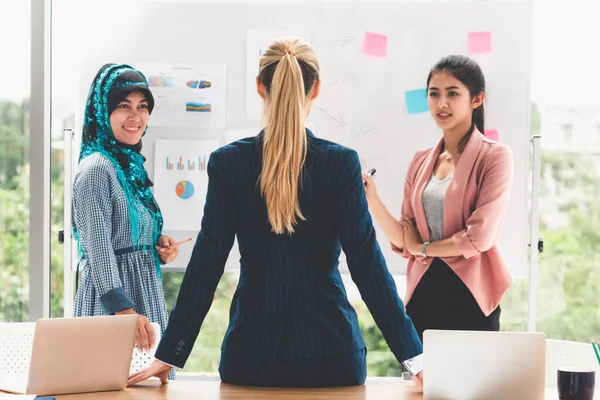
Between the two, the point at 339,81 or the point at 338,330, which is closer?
the point at 338,330

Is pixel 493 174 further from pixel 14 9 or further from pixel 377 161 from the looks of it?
pixel 14 9

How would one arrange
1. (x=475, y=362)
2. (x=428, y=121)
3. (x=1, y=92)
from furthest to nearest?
(x=1, y=92), (x=428, y=121), (x=475, y=362)

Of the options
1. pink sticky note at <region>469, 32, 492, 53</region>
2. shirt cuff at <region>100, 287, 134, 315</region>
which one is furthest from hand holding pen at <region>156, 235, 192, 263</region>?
pink sticky note at <region>469, 32, 492, 53</region>

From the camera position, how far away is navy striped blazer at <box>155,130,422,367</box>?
1844 mm

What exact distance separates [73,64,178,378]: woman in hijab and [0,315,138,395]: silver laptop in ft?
2.56

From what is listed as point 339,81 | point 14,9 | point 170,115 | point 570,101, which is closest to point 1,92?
point 14,9

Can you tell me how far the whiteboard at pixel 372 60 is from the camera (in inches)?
126

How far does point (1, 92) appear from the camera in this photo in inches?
138

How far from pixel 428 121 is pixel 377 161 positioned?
28 centimetres

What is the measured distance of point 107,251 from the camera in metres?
2.65

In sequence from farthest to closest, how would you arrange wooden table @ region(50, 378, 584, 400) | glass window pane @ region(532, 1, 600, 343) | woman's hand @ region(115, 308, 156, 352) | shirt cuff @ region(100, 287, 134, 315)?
1. glass window pane @ region(532, 1, 600, 343)
2. shirt cuff @ region(100, 287, 134, 315)
3. woman's hand @ region(115, 308, 156, 352)
4. wooden table @ region(50, 378, 584, 400)

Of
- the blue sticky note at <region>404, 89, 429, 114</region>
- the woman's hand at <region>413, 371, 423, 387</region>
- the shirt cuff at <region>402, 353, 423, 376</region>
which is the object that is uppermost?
the blue sticky note at <region>404, 89, 429, 114</region>

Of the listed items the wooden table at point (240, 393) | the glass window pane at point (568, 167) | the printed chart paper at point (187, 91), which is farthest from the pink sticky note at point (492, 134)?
the wooden table at point (240, 393)

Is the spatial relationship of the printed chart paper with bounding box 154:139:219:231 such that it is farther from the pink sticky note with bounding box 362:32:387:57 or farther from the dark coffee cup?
the dark coffee cup
